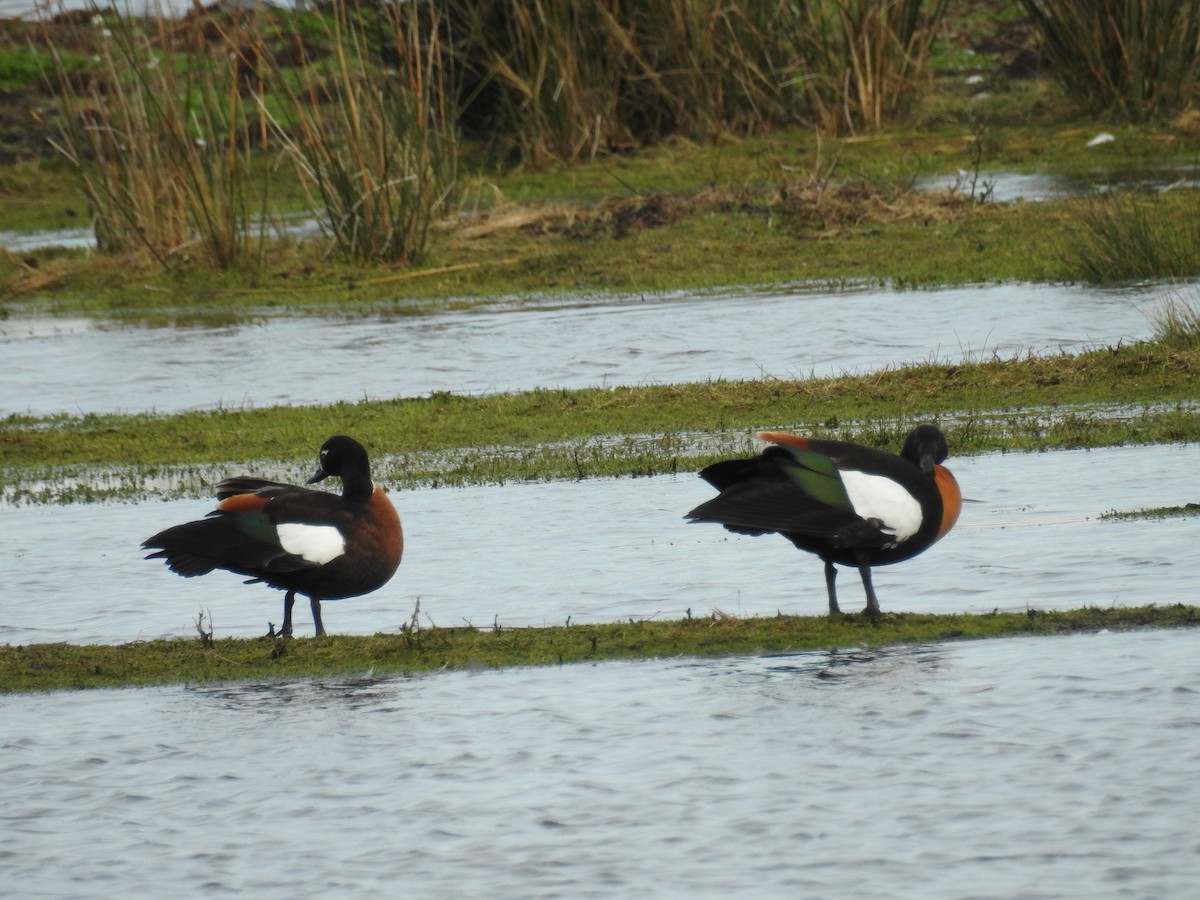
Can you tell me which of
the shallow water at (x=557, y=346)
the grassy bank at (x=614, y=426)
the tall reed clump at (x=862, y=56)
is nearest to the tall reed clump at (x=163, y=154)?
the shallow water at (x=557, y=346)

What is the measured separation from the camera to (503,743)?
649 centimetres

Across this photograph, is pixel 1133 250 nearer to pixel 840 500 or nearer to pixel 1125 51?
pixel 1125 51

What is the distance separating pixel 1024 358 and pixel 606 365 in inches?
115

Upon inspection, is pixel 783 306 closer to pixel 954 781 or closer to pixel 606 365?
pixel 606 365

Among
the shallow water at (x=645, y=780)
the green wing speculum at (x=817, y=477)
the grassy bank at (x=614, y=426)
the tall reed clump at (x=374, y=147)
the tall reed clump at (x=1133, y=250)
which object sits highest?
the tall reed clump at (x=374, y=147)

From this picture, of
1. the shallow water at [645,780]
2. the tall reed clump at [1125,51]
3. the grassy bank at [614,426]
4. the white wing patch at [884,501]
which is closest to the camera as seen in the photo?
the shallow water at [645,780]

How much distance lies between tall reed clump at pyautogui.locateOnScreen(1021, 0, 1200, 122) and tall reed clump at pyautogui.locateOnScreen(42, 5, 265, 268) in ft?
29.3

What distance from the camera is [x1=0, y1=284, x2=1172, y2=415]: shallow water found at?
13508mm

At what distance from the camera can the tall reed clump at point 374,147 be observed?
55.0ft

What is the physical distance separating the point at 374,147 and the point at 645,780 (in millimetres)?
11651

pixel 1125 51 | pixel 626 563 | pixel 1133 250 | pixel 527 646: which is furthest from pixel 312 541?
pixel 1125 51

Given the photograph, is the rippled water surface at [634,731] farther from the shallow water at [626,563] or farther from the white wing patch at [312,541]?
the white wing patch at [312,541]

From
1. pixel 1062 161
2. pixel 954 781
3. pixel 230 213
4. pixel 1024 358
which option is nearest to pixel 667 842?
pixel 954 781

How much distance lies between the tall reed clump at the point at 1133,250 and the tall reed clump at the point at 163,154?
6.97 m
